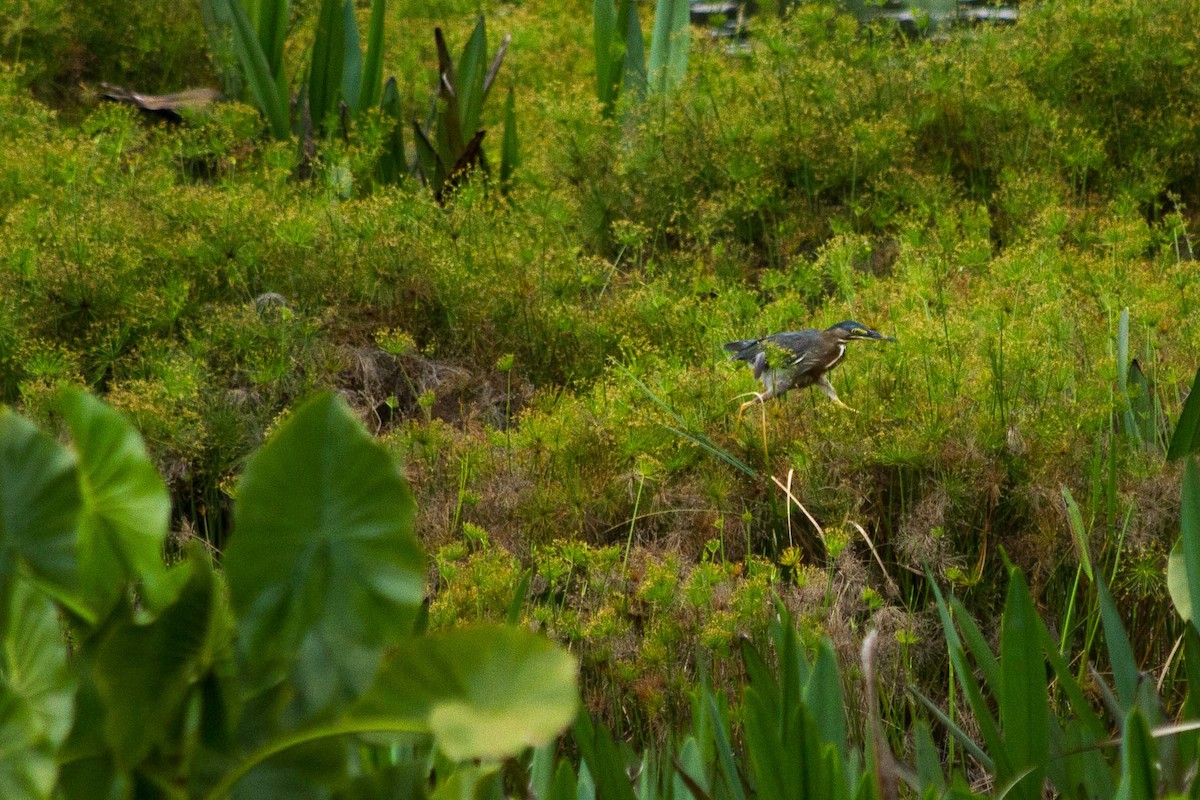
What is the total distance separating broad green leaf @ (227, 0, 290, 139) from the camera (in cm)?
653

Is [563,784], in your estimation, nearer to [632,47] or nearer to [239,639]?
[239,639]

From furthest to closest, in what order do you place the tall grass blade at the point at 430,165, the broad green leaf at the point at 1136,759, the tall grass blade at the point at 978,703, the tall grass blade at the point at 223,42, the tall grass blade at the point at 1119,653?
1. the tall grass blade at the point at 223,42
2. the tall grass blade at the point at 430,165
3. the tall grass blade at the point at 1119,653
4. the tall grass blade at the point at 978,703
5. the broad green leaf at the point at 1136,759

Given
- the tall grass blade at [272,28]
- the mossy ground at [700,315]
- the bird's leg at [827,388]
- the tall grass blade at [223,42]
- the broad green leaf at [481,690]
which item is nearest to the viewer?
the broad green leaf at [481,690]

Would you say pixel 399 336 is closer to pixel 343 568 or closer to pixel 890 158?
pixel 890 158

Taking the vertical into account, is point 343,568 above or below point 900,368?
above

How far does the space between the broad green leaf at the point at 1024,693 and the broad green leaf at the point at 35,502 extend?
3.34ft

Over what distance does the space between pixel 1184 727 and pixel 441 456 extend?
285 centimetres

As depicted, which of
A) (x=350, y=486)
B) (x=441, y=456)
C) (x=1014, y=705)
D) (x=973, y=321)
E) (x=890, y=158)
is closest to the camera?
(x=350, y=486)

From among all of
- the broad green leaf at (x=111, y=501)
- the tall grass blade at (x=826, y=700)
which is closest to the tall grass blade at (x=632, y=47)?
the tall grass blade at (x=826, y=700)

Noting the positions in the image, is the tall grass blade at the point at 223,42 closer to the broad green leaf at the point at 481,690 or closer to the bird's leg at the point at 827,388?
the bird's leg at the point at 827,388

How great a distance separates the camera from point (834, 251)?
15.0ft

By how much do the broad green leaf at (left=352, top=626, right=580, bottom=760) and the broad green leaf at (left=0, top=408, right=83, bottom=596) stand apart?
167 millimetres

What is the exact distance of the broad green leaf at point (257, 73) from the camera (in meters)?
6.53

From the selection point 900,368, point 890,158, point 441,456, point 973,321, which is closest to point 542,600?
point 441,456
